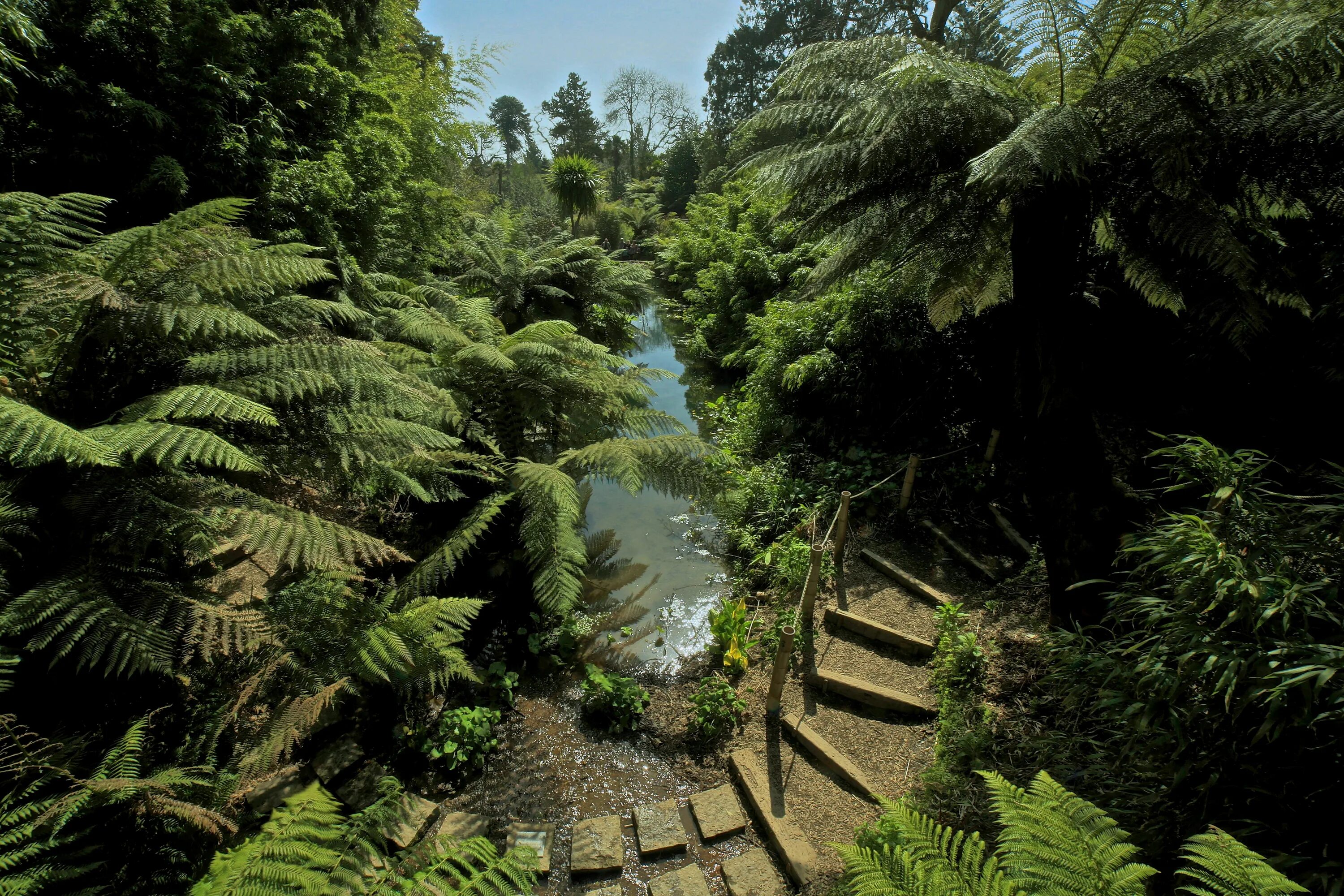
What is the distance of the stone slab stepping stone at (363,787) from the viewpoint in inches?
96.6

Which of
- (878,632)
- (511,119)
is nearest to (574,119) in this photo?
(511,119)

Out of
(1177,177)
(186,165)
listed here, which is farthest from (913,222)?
(186,165)

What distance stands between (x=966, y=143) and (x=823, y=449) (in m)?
2.86

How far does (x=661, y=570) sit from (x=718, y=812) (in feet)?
6.67

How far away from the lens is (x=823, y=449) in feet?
16.5

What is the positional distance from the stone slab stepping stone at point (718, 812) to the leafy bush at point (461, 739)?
1.06 m

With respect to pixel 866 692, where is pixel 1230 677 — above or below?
Result: above

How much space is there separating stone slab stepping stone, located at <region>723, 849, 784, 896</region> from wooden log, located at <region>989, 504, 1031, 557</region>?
2337mm

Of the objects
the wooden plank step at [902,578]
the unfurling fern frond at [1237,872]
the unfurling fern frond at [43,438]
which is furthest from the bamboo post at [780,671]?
the unfurling fern frond at [43,438]

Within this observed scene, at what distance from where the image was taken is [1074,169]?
1830 millimetres

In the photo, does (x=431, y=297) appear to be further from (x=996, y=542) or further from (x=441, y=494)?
(x=996, y=542)

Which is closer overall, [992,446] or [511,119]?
[992,446]

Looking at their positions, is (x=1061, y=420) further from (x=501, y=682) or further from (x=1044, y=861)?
(x=501, y=682)

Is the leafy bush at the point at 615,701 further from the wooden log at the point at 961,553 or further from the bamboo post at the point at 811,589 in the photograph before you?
the wooden log at the point at 961,553
